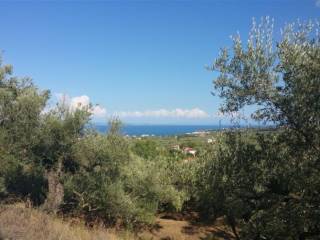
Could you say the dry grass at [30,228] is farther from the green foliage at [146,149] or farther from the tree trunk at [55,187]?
the green foliage at [146,149]

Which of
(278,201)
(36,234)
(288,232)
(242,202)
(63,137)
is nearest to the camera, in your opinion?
(36,234)

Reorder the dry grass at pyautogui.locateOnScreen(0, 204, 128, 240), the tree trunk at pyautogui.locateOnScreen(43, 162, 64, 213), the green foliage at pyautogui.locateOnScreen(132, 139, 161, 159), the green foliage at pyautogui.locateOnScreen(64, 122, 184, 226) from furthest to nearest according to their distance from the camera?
the green foliage at pyautogui.locateOnScreen(132, 139, 161, 159) < the green foliage at pyautogui.locateOnScreen(64, 122, 184, 226) < the tree trunk at pyautogui.locateOnScreen(43, 162, 64, 213) < the dry grass at pyautogui.locateOnScreen(0, 204, 128, 240)

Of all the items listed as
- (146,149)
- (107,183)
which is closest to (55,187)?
(107,183)

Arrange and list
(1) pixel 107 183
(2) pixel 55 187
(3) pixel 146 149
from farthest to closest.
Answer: (3) pixel 146 149
(1) pixel 107 183
(2) pixel 55 187

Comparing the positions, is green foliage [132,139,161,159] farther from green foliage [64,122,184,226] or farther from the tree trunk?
the tree trunk

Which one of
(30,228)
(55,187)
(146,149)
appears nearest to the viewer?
(30,228)

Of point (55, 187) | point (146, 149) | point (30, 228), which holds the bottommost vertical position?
point (55, 187)

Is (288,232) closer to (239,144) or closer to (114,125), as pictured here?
(239,144)

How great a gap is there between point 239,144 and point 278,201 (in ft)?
6.07

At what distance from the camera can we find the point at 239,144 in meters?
12.5

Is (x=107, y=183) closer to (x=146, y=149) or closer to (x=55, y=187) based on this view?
(x=55, y=187)

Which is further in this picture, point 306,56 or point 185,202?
point 185,202

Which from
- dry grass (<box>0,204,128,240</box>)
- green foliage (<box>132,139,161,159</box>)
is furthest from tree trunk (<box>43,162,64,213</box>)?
green foliage (<box>132,139,161,159</box>)

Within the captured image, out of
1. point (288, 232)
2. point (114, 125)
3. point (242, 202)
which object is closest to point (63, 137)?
point (114, 125)
